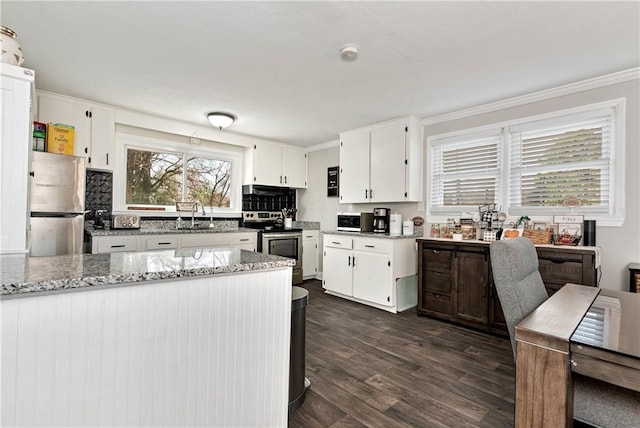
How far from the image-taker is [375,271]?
385 cm

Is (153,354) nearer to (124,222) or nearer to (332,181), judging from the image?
(124,222)

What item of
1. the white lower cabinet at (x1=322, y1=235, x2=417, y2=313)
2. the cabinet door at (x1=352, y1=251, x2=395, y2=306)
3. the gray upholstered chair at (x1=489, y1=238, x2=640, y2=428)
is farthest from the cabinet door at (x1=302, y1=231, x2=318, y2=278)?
the gray upholstered chair at (x1=489, y1=238, x2=640, y2=428)

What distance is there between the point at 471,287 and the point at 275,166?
3.43 m

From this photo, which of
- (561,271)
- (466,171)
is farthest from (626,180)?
(466,171)

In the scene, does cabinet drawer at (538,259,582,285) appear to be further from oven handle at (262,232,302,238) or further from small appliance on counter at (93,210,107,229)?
small appliance on counter at (93,210,107,229)

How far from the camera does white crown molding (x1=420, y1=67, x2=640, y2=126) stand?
104 inches

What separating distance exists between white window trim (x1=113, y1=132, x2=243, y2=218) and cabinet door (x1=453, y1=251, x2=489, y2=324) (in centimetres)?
333

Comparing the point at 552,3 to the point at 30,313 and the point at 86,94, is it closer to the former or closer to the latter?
the point at 30,313

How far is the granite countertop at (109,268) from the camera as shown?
0.94m

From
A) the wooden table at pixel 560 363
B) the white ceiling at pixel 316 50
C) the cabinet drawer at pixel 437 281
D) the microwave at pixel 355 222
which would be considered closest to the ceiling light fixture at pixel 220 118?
the white ceiling at pixel 316 50

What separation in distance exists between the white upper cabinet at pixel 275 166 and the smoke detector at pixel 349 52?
282 centimetres

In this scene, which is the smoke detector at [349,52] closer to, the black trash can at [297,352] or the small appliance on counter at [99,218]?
the black trash can at [297,352]

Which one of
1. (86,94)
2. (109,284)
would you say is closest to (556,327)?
(109,284)

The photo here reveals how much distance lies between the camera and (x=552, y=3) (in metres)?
1.80
